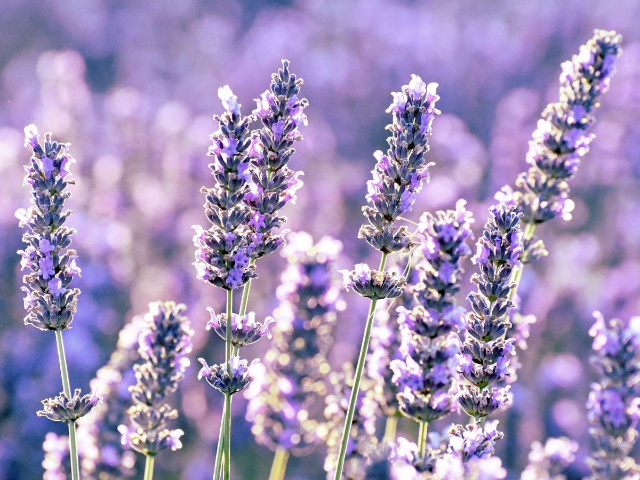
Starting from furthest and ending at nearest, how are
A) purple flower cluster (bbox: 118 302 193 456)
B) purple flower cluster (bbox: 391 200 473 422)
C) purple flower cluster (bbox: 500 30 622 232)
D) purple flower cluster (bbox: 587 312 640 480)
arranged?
purple flower cluster (bbox: 500 30 622 232) → purple flower cluster (bbox: 587 312 640 480) → purple flower cluster (bbox: 118 302 193 456) → purple flower cluster (bbox: 391 200 473 422)

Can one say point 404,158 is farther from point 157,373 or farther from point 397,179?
point 157,373

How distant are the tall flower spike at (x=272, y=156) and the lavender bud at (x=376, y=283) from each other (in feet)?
0.78

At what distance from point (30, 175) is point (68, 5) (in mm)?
12060

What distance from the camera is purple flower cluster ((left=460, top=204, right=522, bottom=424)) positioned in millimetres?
2240

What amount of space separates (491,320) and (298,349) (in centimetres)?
125

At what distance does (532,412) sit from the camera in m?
5.11

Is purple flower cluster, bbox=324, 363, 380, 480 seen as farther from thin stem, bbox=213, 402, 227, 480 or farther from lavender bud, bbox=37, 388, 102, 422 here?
lavender bud, bbox=37, 388, 102, 422

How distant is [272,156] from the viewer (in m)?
2.33

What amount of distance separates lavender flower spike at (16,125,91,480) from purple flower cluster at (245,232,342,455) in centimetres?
103

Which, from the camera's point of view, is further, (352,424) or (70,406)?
(352,424)

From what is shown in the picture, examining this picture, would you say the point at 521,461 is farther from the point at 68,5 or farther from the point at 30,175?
the point at 68,5

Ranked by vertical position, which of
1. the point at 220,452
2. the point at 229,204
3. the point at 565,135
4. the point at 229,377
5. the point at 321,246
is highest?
the point at 565,135

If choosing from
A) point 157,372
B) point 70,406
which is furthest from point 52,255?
point 157,372

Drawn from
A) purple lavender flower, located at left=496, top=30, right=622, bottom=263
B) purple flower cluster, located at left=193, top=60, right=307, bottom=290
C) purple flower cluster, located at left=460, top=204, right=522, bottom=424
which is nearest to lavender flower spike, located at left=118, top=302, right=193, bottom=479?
purple flower cluster, located at left=193, top=60, right=307, bottom=290
